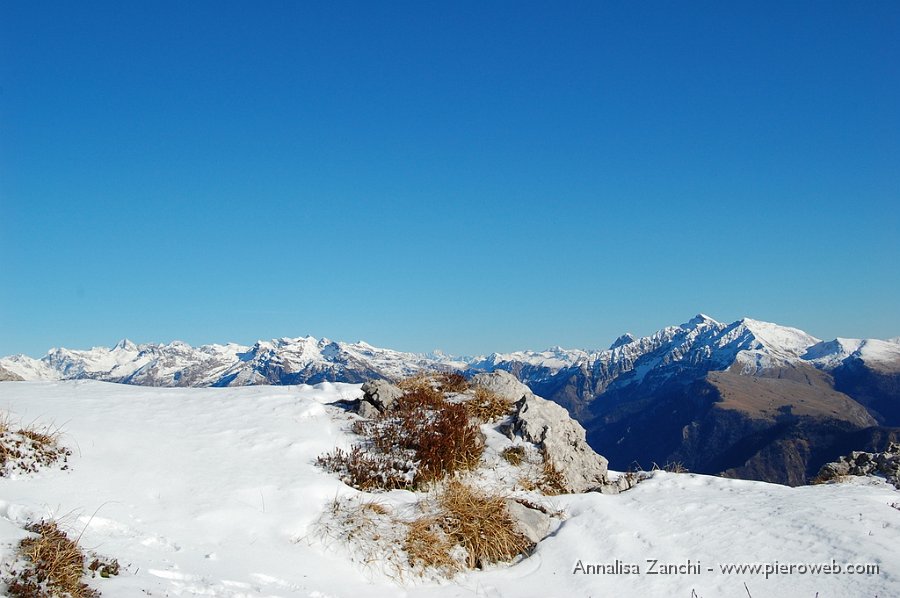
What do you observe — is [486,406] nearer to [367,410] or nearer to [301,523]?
[367,410]

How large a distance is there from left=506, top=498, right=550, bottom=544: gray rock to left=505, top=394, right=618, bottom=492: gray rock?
7.78ft

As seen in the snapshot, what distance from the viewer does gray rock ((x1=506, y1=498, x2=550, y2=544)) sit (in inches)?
416

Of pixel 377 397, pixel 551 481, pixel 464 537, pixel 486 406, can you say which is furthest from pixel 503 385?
pixel 464 537

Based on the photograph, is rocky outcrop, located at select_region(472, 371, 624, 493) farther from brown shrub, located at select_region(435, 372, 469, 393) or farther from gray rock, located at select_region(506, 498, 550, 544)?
gray rock, located at select_region(506, 498, 550, 544)

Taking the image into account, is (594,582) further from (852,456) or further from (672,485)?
(852,456)

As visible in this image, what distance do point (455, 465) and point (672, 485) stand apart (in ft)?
17.2

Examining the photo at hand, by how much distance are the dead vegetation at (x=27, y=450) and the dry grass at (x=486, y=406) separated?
9253 millimetres

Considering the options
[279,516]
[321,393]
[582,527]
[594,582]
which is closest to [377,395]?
[321,393]

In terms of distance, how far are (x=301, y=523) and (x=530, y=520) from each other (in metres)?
4.16

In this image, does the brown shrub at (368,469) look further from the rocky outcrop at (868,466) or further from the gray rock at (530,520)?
the rocky outcrop at (868,466)

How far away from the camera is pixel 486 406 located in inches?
643

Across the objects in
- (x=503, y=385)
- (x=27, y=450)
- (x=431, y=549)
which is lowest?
(x=431, y=549)

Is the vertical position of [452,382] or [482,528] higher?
[452,382]

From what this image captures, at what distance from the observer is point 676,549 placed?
32.6 ft
